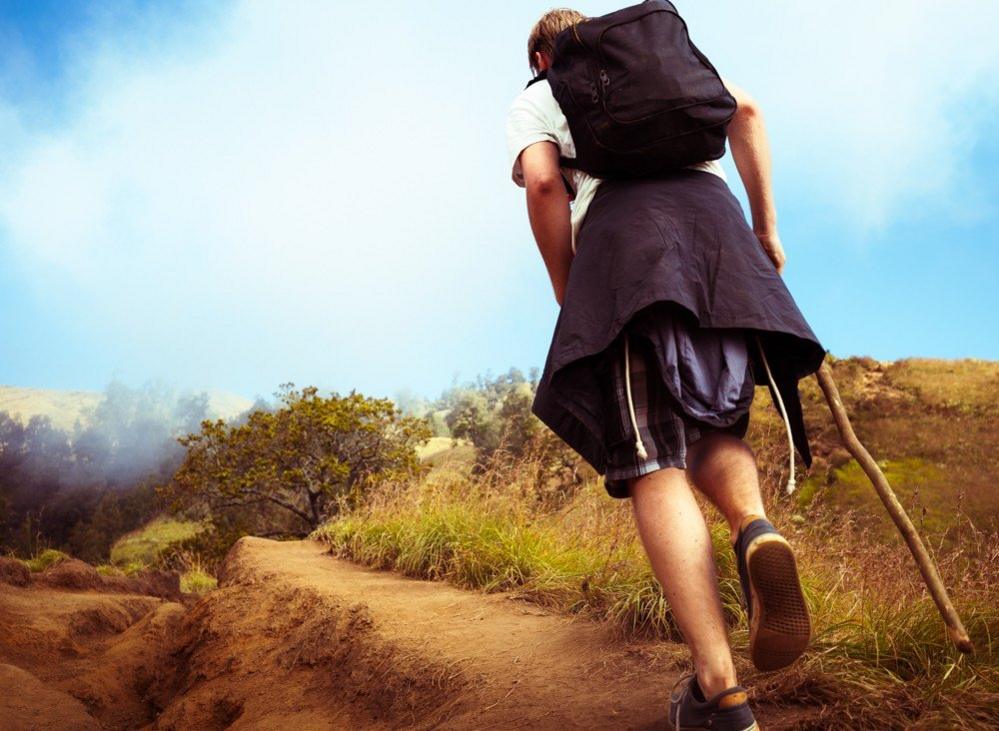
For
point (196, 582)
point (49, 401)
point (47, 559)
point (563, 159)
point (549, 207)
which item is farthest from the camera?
point (49, 401)

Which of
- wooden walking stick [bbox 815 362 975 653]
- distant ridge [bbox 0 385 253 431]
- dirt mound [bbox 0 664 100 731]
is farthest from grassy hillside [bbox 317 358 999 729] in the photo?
distant ridge [bbox 0 385 253 431]

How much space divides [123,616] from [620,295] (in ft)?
21.8

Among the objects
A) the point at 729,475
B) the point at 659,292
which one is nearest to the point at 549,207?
the point at 659,292

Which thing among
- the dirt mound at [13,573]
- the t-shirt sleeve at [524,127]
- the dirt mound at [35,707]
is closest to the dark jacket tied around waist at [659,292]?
the t-shirt sleeve at [524,127]

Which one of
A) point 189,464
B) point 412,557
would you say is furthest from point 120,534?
point 412,557

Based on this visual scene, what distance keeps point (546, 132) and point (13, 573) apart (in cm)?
845

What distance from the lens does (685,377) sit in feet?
6.86

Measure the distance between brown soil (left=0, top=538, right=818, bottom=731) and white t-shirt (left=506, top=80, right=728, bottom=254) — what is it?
165cm

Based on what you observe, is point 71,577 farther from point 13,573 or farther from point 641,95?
point 641,95

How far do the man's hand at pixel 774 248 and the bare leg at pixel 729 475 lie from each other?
736 millimetres

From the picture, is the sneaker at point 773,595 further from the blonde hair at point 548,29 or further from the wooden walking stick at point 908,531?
the blonde hair at point 548,29

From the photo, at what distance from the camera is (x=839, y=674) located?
260cm

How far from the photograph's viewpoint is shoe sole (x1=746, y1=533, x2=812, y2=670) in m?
1.95

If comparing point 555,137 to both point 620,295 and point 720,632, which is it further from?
point 720,632
